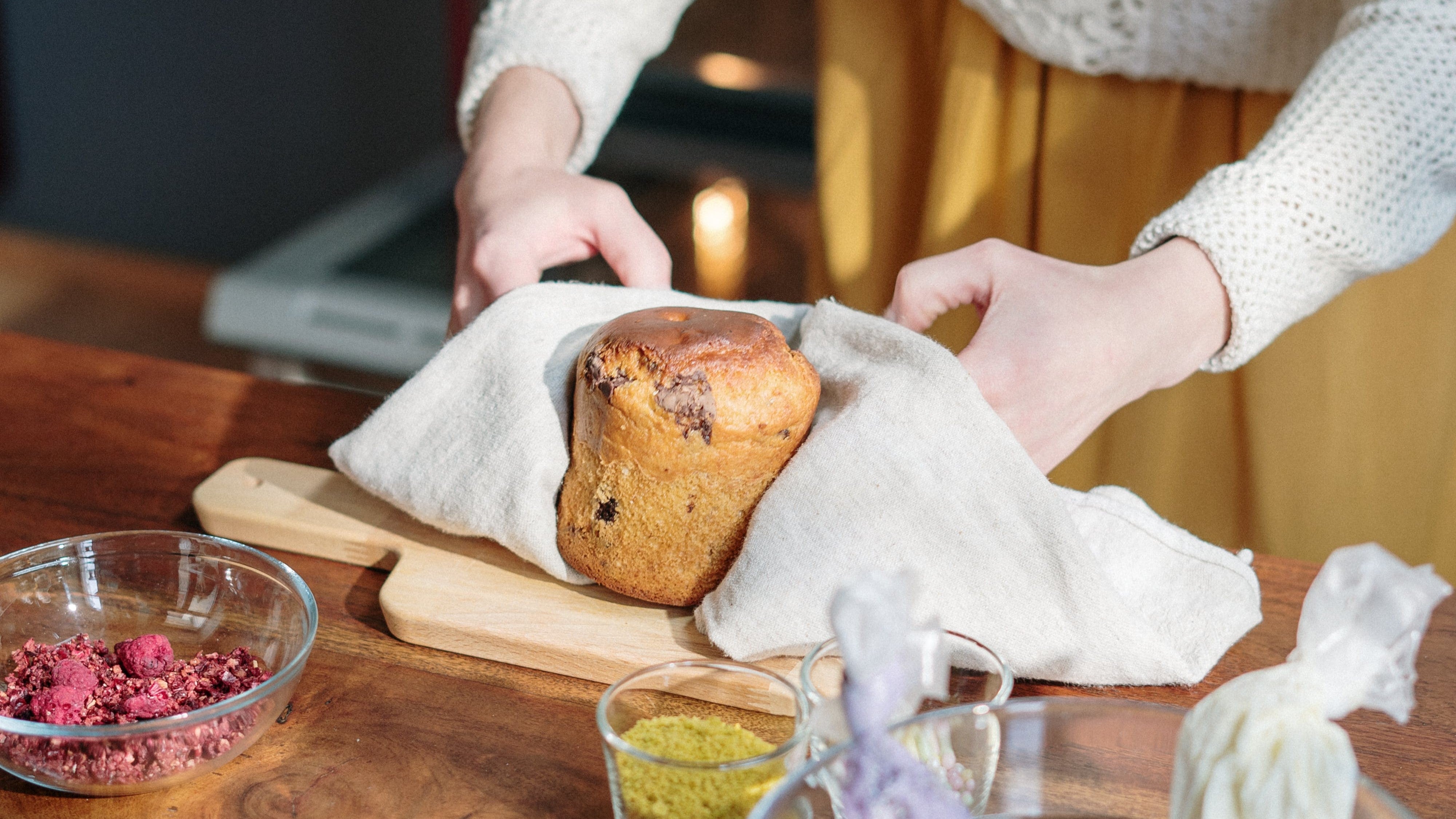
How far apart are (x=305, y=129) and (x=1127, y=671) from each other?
2617mm

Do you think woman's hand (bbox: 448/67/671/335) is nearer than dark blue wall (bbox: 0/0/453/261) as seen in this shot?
Yes

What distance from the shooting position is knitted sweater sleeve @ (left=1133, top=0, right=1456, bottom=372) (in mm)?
764

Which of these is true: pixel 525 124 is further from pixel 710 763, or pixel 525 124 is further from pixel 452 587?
pixel 710 763

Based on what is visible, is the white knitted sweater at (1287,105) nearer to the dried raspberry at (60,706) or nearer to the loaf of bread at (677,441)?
the loaf of bread at (677,441)

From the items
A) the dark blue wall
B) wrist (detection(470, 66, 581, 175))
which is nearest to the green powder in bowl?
wrist (detection(470, 66, 581, 175))

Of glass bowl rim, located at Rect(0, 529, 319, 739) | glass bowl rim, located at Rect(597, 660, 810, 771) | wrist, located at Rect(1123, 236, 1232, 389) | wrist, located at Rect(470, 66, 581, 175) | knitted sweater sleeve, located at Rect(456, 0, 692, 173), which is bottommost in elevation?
glass bowl rim, located at Rect(0, 529, 319, 739)

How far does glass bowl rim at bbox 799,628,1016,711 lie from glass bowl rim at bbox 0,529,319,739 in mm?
249

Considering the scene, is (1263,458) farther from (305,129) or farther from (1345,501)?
(305,129)

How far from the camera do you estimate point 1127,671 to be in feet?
2.05

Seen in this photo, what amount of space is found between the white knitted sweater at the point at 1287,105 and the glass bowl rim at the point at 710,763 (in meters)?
0.43

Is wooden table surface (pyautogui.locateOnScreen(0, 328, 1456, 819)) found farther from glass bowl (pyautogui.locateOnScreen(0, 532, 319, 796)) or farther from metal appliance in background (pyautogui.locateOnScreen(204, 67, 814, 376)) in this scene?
metal appliance in background (pyautogui.locateOnScreen(204, 67, 814, 376))

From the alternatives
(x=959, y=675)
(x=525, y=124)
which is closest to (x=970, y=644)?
(x=959, y=675)

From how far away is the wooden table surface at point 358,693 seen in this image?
21.4 inches

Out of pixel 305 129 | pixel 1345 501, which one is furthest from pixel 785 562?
pixel 305 129
